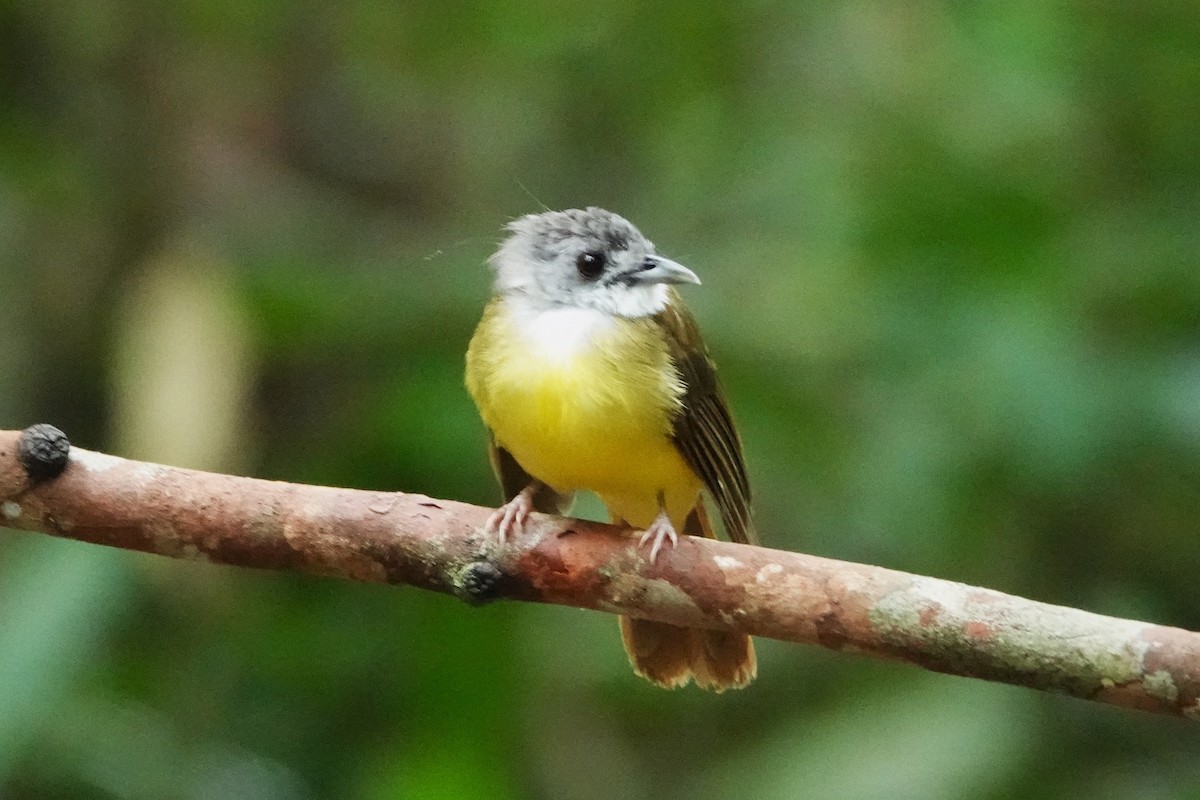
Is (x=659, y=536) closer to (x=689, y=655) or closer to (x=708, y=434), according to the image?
(x=708, y=434)

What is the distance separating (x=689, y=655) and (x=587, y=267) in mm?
829

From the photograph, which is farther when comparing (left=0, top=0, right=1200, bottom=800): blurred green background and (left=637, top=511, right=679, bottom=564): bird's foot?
(left=0, top=0, right=1200, bottom=800): blurred green background

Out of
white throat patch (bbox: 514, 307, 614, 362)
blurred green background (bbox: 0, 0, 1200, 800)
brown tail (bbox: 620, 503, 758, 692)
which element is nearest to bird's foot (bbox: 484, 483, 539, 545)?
Result: white throat patch (bbox: 514, 307, 614, 362)

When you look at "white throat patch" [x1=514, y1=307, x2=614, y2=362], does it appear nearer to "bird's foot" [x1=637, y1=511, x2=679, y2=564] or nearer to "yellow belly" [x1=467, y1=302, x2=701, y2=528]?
"yellow belly" [x1=467, y1=302, x2=701, y2=528]

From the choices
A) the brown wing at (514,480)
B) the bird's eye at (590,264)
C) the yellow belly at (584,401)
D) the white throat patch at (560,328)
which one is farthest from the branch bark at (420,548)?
the bird's eye at (590,264)

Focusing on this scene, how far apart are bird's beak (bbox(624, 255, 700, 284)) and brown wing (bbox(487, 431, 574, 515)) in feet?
1.49

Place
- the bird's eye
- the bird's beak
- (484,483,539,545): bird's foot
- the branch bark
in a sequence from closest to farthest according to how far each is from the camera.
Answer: the branch bark < (484,483,539,545): bird's foot < the bird's beak < the bird's eye

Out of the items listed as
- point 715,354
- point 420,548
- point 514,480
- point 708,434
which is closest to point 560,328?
point 708,434

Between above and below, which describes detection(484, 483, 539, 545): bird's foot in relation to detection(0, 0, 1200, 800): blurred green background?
below

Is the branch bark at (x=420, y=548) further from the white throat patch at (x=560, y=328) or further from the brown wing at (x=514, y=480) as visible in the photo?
the brown wing at (x=514, y=480)

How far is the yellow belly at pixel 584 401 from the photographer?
8.97ft

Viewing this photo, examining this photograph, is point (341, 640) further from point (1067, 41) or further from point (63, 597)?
point (1067, 41)

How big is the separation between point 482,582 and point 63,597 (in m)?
1.43

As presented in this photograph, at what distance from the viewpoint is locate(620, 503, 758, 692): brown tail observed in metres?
3.01
